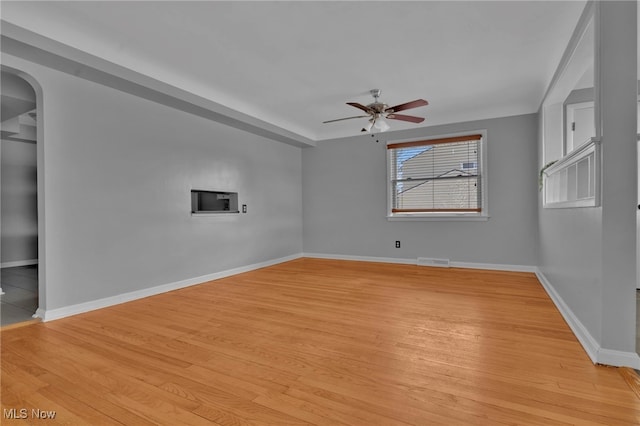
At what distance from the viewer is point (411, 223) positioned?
5.49 metres

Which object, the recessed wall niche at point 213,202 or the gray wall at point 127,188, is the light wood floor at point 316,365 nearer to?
the gray wall at point 127,188

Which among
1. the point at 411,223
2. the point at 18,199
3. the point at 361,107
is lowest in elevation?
the point at 411,223

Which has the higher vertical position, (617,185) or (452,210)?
→ (617,185)

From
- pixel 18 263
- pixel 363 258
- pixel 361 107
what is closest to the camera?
pixel 361 107

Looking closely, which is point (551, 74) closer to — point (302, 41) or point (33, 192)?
point (302, 41)

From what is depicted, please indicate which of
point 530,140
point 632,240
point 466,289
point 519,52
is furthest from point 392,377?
point 530,140

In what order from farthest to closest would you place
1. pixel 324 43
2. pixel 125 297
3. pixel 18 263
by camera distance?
pixel 18 263 → pixel 125 297 → pixel 324 43

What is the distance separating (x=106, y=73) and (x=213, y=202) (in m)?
2.03

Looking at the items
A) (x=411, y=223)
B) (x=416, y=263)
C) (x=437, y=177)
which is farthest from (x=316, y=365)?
(x=437, y=177)

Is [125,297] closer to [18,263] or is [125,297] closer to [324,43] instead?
[324,43]

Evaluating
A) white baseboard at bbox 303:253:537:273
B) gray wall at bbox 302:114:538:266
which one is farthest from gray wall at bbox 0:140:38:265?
white baseboard at bbox 303:253:537:273

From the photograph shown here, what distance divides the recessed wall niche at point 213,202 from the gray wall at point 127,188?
10 cm

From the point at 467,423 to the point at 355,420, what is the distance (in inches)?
19.3

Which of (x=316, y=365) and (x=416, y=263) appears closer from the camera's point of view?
(x=316, y=365)
